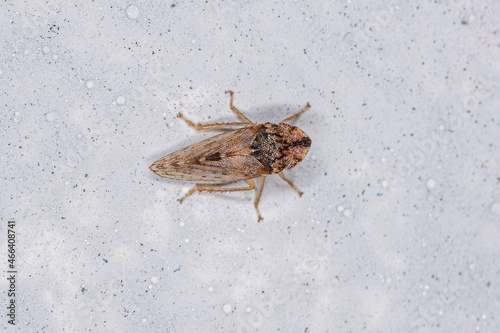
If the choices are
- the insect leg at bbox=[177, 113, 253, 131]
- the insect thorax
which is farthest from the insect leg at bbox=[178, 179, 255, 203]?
the insect leg at bbox=[177, 113, 253, 131]

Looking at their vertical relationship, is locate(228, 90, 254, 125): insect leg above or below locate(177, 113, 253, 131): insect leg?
above

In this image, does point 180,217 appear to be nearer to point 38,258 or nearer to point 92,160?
point 92,160

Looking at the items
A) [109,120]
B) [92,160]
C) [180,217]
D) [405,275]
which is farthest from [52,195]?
[405,275]

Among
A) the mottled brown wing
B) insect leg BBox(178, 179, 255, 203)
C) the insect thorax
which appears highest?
the insect thorax

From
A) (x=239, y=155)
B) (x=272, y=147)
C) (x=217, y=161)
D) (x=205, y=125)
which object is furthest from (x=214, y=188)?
(x=272, y=147)

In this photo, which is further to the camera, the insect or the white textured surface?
the white textured surface

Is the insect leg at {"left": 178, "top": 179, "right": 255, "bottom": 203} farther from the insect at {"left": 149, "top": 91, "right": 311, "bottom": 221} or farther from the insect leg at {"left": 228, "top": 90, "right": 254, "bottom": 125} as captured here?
the insect leg at {"left": 228, "top": 90, "right": 254, "bottom": 125}
